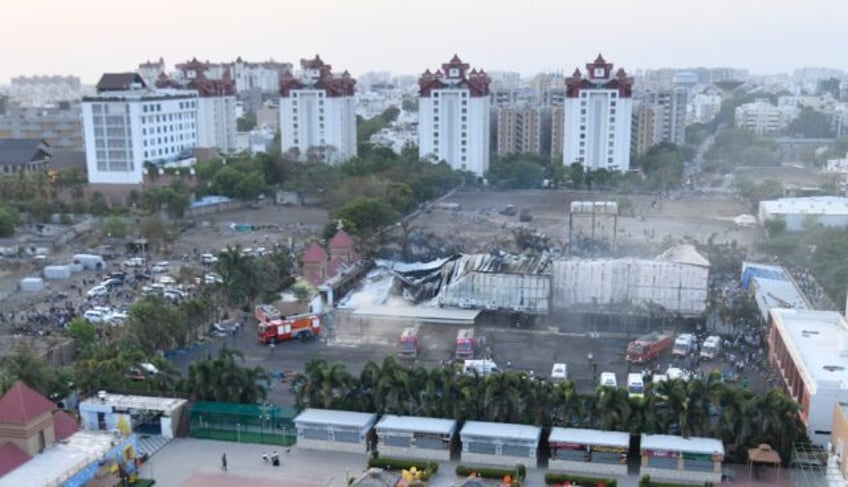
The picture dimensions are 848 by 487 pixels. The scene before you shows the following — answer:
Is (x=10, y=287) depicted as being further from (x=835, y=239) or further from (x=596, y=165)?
(x=596, y=165)

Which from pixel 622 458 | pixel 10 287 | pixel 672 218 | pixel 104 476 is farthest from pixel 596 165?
pixel 104 476

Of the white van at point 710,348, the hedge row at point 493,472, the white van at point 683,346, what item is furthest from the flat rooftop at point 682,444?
the white van at point 683,346

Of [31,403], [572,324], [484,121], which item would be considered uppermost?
[484,121]

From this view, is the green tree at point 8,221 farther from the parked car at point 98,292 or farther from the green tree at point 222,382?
the green tree at point 222,382

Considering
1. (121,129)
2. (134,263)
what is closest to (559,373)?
(134,263)

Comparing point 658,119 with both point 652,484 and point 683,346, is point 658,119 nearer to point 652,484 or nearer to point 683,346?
point 683,346

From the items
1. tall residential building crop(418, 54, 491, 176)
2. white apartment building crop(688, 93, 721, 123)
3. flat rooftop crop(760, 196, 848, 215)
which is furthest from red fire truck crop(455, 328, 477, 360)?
white apartment building crop(688, 93, 721, 123)
